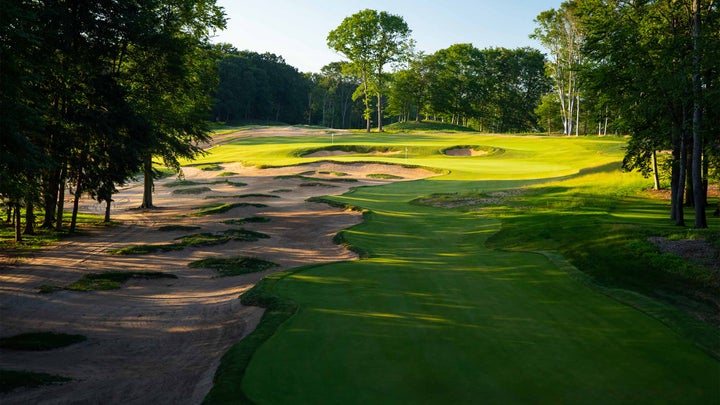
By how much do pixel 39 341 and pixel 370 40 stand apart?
78.7 metres

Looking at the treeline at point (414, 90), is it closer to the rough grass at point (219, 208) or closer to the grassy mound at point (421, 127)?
the grassy mound at point (421, 127)

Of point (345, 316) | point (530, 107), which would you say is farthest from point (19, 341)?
point (530, 107)

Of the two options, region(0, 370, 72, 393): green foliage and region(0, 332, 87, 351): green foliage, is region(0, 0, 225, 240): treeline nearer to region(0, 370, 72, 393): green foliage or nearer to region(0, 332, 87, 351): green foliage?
region(0, 332, 87, 351): green foliage

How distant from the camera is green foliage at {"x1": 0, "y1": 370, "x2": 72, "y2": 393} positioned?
334 inches

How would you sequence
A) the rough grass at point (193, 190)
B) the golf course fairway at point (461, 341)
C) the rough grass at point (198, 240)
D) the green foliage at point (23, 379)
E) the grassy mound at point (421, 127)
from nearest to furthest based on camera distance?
1. the golf course fairway at point (461, 341)
2. the green foliage at point (23, 379)
3. the rough grass at point (198, 240)
4. the rough grass at point (193, 190)
5. the grassy mound at point (421, 127)

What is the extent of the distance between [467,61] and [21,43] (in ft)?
346

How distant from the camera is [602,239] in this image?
1784 centimetres

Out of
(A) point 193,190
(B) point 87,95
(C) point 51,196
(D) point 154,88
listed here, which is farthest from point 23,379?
(A) point 193,190

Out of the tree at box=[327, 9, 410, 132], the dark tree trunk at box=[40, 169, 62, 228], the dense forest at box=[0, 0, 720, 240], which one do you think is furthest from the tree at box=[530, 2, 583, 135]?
the dark tree trunk at box=[40, 169, 62, 228]

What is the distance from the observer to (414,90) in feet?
346

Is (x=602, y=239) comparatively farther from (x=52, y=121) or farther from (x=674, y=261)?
(x=52, y=121)

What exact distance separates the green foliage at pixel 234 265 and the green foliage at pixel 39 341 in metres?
6.89

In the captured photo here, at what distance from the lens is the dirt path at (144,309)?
8.86m

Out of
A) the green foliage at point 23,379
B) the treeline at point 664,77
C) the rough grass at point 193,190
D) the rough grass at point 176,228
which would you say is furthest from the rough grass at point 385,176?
the green foliage at point 23,379
